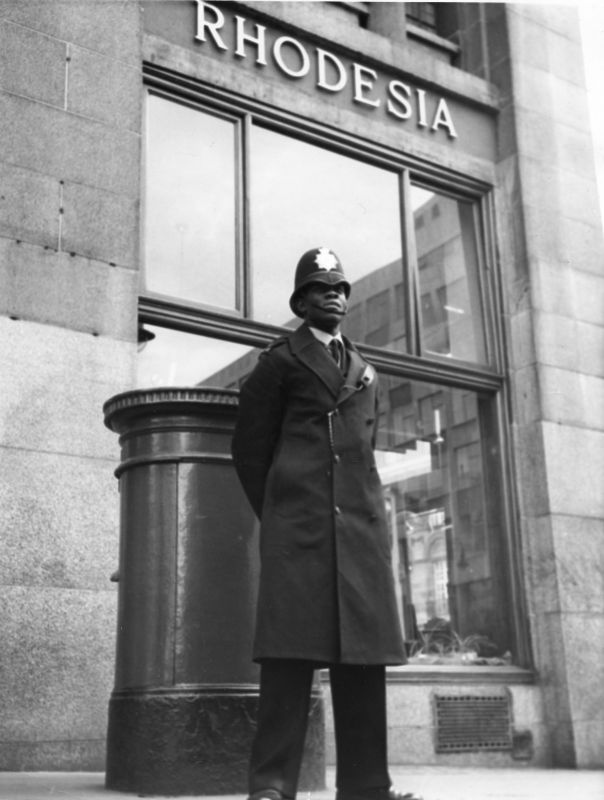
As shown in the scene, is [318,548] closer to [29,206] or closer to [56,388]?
[56,388]

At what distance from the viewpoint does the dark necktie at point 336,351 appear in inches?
186

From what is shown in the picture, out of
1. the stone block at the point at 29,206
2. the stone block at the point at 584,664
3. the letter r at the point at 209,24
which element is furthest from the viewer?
the stone block at the point at 584,664

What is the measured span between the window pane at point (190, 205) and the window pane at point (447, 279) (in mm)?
2083

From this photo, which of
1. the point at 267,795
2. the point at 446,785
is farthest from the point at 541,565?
the point at 267,795

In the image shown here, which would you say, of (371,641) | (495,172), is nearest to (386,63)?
(495,172)

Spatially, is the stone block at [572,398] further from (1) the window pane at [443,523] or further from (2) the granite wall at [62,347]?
(2) the granite wall at [62,347]

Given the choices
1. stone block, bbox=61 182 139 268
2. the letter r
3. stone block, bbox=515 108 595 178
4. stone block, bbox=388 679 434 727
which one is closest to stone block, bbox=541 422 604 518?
stone block, bbox=388 679 434 727

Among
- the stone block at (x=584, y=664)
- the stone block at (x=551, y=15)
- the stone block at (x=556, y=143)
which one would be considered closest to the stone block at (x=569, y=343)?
the stone block at (x=556, y=143)

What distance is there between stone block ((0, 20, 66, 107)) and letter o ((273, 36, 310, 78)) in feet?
7.22

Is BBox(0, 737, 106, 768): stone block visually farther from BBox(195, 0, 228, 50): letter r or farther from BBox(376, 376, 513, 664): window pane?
BBox(195, 0, 228, 50): letter r

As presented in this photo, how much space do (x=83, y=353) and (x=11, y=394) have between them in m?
0.61

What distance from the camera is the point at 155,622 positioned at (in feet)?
17.9

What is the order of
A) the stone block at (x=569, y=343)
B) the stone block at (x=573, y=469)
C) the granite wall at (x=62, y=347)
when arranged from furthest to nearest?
1. the stone block at (x=569, y=343)
2. the stone block at (x=573, y=469)
3. the granite wall at (x=62, y=347)

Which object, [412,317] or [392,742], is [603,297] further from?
[392,742]
